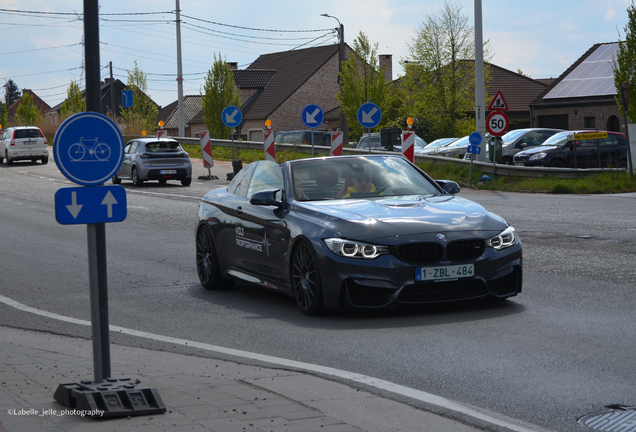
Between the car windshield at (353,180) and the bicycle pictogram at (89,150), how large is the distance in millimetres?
3792

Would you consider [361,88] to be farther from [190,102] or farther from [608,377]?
[608,377]

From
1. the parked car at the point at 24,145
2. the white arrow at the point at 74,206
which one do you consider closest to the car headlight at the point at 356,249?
the white arrow at the point at 74,206

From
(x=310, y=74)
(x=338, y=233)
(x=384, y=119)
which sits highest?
(x=310, y=74)

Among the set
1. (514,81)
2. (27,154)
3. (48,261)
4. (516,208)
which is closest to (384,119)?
(514,81)

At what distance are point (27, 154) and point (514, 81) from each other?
41.4m

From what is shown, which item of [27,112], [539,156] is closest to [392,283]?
[539,156]

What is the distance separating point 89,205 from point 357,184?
4.28m

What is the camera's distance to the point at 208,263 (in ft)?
33.6

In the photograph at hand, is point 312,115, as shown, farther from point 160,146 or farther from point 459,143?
point 459,143

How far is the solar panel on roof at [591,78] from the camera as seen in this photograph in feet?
168

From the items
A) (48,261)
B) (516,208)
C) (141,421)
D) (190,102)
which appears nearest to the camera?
(141,421)

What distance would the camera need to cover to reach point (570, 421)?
479 centimetres

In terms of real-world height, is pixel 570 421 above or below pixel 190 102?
below

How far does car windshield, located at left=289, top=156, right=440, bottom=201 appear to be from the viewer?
352 inches
